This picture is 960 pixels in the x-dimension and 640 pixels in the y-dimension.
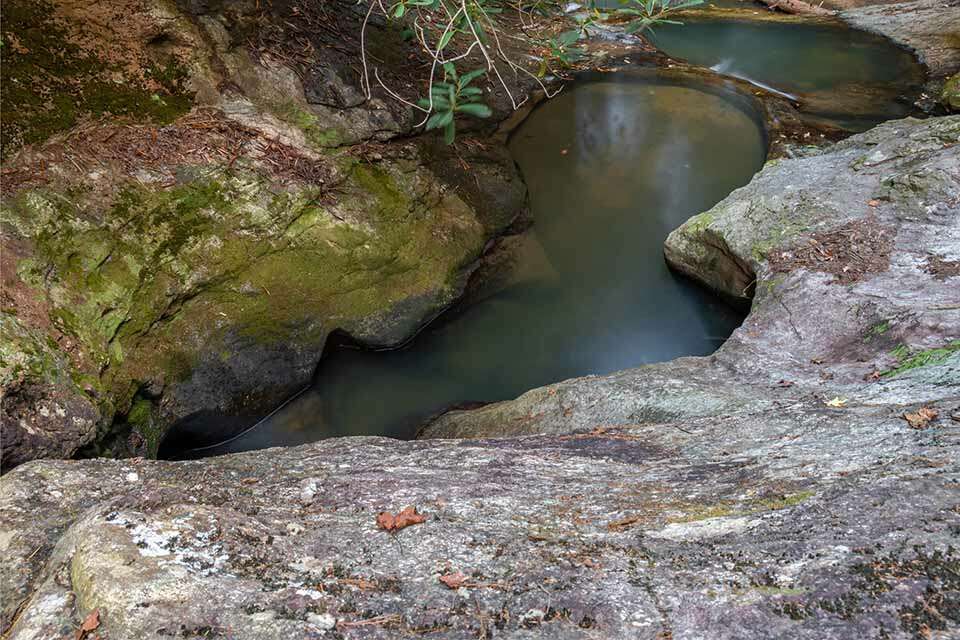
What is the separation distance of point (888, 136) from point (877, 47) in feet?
12.9

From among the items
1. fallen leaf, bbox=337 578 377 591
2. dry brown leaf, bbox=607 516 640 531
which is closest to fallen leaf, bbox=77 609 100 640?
fallen leaf, bbox=337 578 377 591

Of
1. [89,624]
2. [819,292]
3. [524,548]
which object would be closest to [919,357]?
[819,292]

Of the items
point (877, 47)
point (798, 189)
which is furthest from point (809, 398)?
point (877, 47)

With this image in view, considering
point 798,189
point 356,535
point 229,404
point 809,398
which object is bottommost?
point 229,404

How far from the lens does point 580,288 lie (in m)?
6.26

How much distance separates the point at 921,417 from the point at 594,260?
4.28 metres

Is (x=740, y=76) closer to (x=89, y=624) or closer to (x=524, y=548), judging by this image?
(x=524, y=548)

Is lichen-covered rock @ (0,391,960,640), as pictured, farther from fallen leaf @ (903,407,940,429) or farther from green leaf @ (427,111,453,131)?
green leaf @ (427,111,453,131)

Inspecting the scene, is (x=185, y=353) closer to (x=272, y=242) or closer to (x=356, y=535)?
(x=272, y=242)

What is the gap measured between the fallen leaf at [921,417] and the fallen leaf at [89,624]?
258cm

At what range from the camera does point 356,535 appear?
2004mm

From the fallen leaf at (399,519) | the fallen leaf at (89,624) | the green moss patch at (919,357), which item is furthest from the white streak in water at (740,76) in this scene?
the fallen leaf at (89,624)

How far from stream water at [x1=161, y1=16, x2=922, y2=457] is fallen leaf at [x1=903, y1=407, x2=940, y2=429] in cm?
337

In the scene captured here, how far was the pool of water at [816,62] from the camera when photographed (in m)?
7.55
